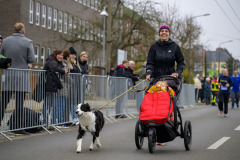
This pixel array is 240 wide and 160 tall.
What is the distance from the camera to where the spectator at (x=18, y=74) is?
925 cm

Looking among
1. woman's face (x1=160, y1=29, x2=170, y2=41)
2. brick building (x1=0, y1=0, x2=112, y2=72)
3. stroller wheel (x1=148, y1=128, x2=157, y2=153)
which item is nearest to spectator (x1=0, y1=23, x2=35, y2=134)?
woman's face (x1=160, y1=29, x2=170, y2=41)

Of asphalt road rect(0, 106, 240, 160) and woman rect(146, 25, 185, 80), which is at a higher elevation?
woman rect(146, 25, 185, 80)

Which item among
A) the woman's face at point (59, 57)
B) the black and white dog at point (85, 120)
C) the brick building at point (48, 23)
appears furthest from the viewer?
the brick building at point (48, 23)

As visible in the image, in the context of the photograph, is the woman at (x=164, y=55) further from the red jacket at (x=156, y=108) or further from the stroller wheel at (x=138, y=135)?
the stroller wheel at (x=138, y=135)

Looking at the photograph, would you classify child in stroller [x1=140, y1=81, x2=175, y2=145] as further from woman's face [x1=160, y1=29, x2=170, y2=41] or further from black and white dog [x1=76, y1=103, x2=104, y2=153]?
black and white dog [x1=76, y1=103, x2=104, y2=153]

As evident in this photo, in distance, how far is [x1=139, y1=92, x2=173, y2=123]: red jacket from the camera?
686 cm

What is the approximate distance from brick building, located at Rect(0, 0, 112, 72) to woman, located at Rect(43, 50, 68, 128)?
2627cm

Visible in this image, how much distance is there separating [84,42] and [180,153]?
32638mm

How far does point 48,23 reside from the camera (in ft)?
159

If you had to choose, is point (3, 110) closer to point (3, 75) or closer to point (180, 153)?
point (3, 75)

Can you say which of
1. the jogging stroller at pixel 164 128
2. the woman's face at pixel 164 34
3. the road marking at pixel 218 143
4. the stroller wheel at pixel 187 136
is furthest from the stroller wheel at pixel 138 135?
the woman's face at pixel 164 34

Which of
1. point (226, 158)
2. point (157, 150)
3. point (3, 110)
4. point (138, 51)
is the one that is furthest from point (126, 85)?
point (138, 51)

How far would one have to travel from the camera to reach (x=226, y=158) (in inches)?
264

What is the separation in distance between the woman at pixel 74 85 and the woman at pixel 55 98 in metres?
0.52
